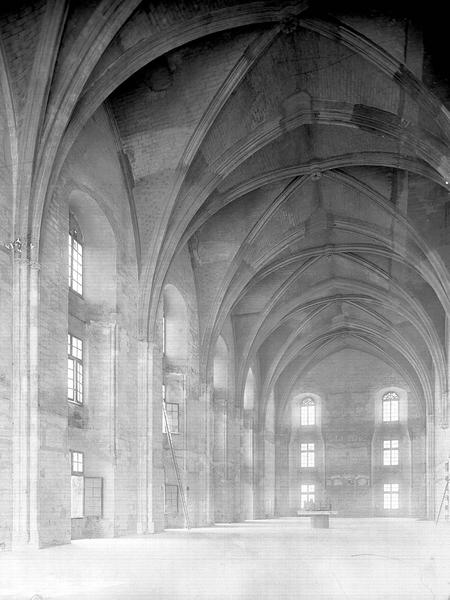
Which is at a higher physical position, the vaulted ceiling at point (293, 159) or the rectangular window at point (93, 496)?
the vaulted ceiling at point (293, 159)

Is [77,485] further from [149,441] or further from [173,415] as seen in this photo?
[173,415]

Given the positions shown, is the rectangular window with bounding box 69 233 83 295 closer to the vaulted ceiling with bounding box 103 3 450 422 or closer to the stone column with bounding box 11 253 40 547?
the vaulted ceiling with bounding box 103 3 450 422

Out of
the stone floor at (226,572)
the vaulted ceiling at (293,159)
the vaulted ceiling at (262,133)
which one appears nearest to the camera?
the stone floor at (226,572)

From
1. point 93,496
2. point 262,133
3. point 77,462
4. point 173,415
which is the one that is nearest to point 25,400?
point 77,462

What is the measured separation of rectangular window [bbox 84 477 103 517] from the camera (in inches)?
823

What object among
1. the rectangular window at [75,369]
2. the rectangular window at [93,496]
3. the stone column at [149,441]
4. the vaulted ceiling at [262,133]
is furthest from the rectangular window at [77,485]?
the vaulted ceiling at [262,133]

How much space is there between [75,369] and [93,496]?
3468 millimetres

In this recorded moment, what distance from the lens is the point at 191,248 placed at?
3067 centimetres

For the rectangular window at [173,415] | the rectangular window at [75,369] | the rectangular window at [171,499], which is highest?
the rectangular window at [75,369]

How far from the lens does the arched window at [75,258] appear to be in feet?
70.1

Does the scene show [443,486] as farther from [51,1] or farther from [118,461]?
[51,1]

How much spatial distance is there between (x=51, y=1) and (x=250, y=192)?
1385 cm

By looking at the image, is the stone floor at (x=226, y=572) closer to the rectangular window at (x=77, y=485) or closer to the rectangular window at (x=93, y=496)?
the rectangular window at (x=77, y=485)

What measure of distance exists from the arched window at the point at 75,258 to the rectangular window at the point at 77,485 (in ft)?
15.0
